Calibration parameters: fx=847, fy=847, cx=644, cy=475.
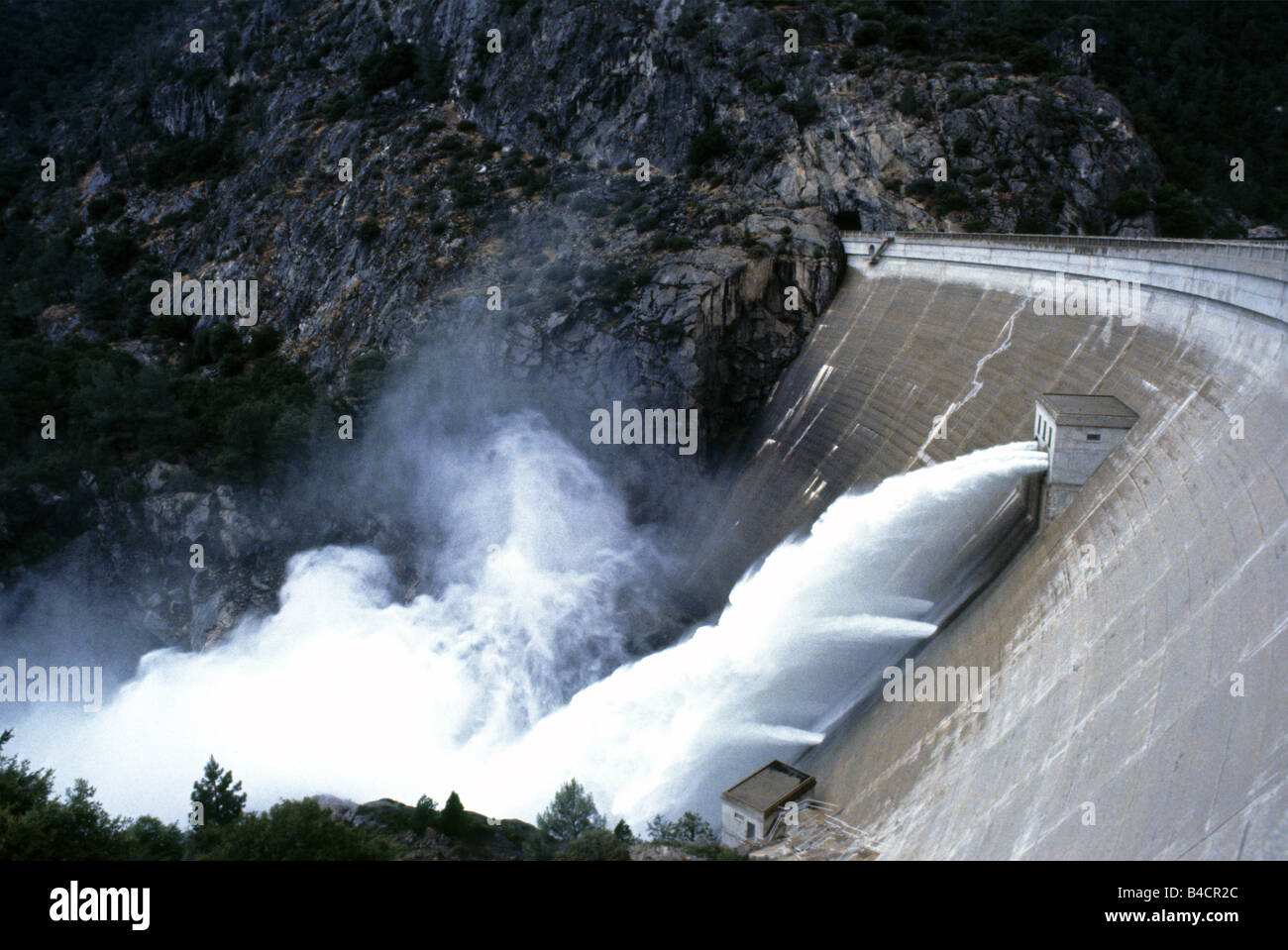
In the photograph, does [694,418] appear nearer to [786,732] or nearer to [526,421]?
[526,421]

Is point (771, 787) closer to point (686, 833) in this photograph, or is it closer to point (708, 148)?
point (686, 833)

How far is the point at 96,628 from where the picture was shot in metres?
33.4

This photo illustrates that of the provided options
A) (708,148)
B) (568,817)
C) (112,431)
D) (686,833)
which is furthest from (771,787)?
(708,148)

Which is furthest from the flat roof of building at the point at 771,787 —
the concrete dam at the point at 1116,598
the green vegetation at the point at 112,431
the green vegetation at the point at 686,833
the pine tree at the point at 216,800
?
the green vegetation at the point at 112,431

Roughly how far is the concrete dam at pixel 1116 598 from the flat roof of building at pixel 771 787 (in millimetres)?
595

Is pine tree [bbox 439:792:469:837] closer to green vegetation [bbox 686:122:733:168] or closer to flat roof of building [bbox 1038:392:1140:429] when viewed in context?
flat roof of building [bbox 1038:392:1140:429]

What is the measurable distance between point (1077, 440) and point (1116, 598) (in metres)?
4.67

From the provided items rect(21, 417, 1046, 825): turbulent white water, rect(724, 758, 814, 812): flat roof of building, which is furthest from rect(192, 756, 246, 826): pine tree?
rect(724, 758, 814, 812): flat roof of building

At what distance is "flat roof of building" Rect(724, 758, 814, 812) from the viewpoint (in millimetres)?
17141

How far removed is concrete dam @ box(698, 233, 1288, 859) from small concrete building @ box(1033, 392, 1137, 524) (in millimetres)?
249

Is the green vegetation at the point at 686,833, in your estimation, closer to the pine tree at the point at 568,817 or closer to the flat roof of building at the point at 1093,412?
the pine tree at the point at 568,817

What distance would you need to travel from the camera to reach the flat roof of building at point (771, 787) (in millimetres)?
17141
